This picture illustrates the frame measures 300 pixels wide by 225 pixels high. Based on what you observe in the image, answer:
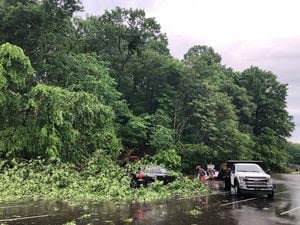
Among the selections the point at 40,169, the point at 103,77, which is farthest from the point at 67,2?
the point at 40,169

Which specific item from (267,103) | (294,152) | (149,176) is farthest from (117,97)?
(294,152)

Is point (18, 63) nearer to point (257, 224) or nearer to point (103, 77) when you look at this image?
point (103, 77)

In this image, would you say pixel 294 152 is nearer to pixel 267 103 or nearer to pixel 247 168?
pixel 267 103

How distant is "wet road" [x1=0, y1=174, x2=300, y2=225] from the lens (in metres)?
11.7

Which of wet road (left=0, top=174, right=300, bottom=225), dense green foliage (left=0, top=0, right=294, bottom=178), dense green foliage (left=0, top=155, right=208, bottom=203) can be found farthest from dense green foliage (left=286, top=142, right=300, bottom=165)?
wet road (left=0, top=174, right=300, bottom=225)

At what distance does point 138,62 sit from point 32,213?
3878cm

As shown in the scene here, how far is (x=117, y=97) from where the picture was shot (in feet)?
139

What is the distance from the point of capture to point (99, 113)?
1062 inches

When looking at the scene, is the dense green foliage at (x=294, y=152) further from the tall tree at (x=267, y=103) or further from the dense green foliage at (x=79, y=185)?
the dense green foliage at (x=79, y=185)

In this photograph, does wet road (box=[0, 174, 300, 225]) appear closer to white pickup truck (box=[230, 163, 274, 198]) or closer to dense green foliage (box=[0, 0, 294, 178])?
white pickup truck (box=[230, 163, 274, 198])

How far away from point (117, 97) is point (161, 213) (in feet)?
97.3

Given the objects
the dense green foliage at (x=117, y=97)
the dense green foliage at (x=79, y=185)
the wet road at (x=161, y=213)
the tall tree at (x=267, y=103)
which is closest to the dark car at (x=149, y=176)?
the dense green foliage at (x=79, y=185)

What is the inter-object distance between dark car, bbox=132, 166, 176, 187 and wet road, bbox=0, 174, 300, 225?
3.19 metres

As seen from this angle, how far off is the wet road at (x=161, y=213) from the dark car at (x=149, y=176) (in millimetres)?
3188
